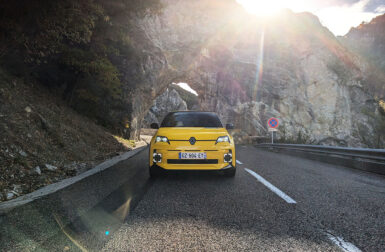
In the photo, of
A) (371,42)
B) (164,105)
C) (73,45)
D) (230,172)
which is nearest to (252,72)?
(73,45)

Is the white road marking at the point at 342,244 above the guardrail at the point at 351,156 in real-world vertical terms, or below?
below

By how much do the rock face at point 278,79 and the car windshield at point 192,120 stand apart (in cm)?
3480

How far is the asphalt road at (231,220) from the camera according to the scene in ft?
7.56

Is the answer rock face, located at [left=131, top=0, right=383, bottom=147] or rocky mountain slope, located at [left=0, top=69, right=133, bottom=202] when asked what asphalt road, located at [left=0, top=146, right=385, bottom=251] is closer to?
rocky mountain slope, located at [left=0, top=69, right=133, bottom=202]

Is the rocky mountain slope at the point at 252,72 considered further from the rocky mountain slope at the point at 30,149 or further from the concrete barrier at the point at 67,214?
the concrete barrier at the point at 67,214

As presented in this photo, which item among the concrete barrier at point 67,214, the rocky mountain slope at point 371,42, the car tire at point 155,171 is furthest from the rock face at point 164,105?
the concrete barrier at point 67,214

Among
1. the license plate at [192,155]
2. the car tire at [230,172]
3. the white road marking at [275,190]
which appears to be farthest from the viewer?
the car tire at [230,172]

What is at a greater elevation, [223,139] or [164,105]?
[164,105]

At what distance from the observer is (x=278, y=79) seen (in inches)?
1996

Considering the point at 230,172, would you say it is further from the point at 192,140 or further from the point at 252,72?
the point at 252,72

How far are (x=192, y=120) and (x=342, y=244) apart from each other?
4.47 metres

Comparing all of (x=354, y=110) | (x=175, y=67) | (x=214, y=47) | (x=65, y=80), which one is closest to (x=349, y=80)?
(x=354, y=110)

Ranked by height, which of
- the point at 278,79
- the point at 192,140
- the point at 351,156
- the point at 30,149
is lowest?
the point at 351,156

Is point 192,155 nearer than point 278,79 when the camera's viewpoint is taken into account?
Yes
